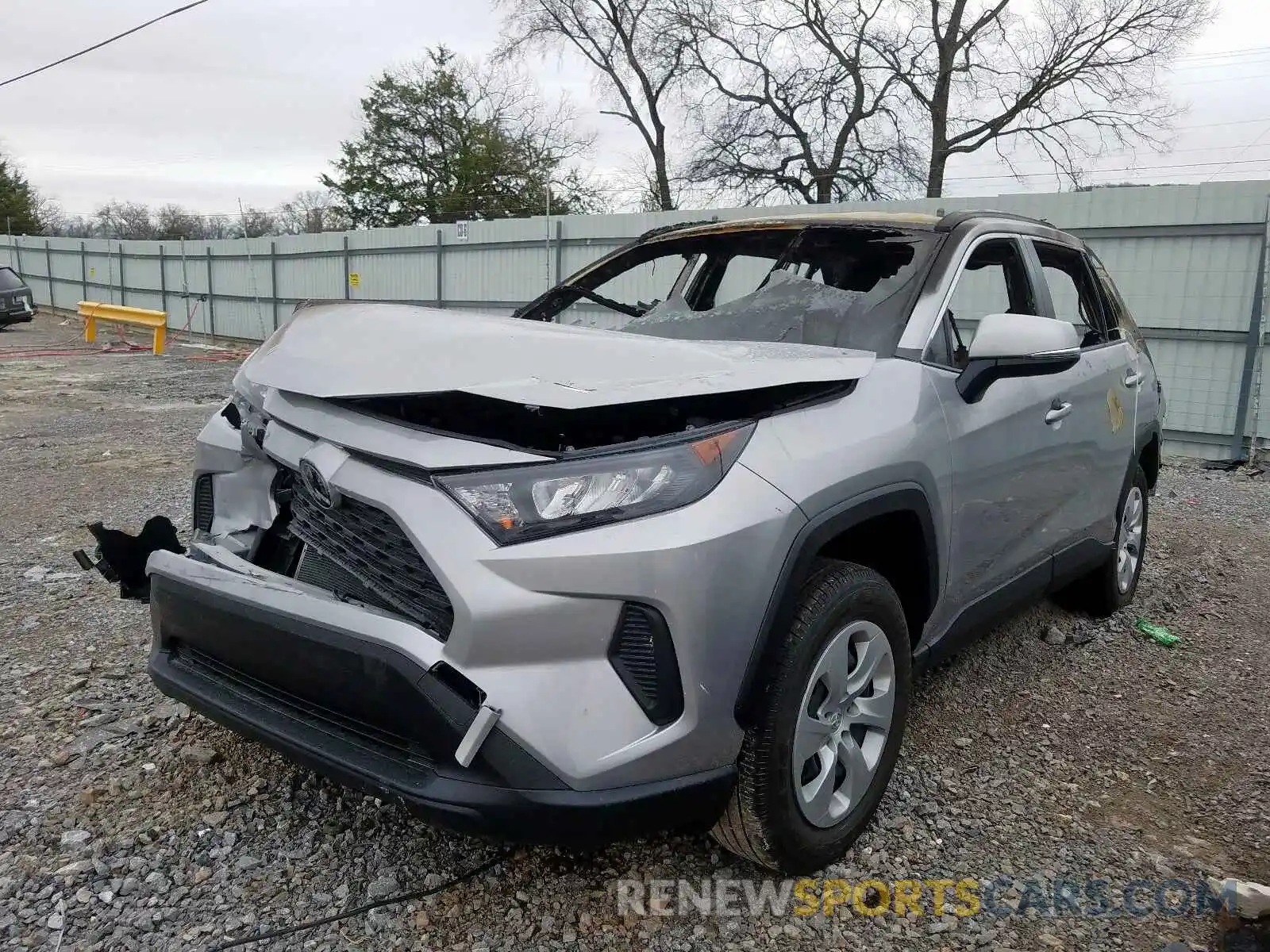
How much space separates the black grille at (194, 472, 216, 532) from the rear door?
276 cm

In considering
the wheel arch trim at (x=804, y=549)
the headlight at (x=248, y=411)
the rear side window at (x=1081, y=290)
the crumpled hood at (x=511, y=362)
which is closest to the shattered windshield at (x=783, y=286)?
the crumpled hood at (x=511, y=362)

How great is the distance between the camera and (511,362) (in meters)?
2.04

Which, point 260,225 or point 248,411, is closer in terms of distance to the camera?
point 248,411

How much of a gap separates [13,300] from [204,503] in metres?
23.4

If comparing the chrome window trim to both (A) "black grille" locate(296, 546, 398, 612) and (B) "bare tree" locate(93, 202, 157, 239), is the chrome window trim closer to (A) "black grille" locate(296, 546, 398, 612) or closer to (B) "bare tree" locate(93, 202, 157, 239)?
(A) "black grille" locate(296, 546, 398, 612)

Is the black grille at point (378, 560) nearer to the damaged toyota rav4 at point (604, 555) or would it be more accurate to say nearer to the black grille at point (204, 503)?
the damaged toyota rav4 at point (604, 555)

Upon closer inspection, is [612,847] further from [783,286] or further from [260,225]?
[260,225]

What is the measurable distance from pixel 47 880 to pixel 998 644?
341 centimetres

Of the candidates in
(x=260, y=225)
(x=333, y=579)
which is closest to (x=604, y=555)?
(x=333, y=579)

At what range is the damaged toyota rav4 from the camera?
1.77m

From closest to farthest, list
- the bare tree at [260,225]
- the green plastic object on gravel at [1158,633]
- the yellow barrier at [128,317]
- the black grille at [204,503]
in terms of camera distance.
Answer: the black grille at [204,503] < the green plastic object on gravel at [1158,633] < the yellow barrier at [128,317] < the bare tree at [260,225]

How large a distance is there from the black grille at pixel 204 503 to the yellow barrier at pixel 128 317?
685 inches

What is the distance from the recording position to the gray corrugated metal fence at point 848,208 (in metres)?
8.41

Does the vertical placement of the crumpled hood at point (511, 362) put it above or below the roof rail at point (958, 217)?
below
